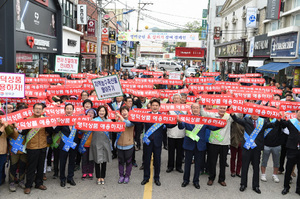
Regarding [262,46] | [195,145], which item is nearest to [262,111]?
[195,145]

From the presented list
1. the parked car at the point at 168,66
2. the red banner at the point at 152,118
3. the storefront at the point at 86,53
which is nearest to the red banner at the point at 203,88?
the red banner at the point at 152,118

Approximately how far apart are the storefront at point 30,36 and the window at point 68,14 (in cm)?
186

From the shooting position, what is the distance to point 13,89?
6.24 m

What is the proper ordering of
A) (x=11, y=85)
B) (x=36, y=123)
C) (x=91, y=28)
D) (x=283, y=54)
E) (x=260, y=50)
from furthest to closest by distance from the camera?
(x=91, y=28)
(x=260, y=50)
(x=283, y=54)
(x=11, y=85)
(x=36, y=123)

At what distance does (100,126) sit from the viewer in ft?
19.5

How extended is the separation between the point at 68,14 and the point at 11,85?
18.9m

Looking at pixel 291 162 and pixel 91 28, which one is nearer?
pixel 291 162

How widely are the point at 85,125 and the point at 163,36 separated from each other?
27861 millimetres

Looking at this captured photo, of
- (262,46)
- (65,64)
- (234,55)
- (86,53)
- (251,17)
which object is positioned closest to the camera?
(65,64)

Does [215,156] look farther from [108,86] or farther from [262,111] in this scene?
[108,86]

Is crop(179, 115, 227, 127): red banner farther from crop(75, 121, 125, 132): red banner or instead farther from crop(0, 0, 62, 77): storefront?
crop(0, 0, 62, 77): storefront

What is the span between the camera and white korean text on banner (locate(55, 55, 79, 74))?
10328 mm

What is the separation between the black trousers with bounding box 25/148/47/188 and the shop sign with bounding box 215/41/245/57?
78.7 feet

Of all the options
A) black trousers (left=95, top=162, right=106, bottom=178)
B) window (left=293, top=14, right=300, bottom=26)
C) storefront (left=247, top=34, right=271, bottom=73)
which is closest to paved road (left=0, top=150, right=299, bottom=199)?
black trousers (left=95, top=162, right=106, bottom=178)
